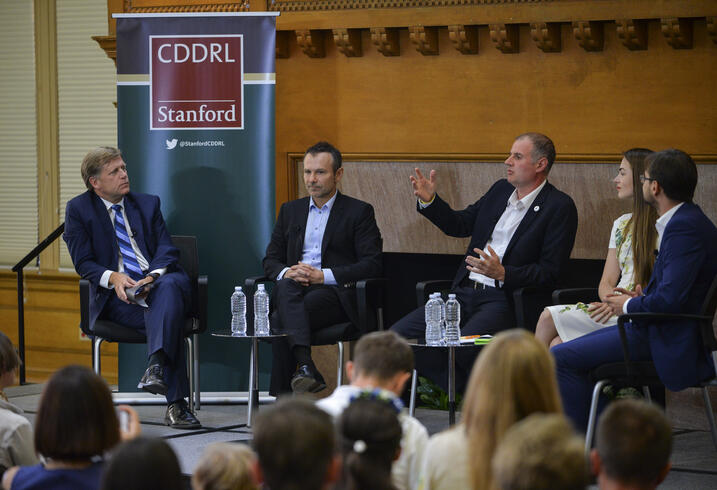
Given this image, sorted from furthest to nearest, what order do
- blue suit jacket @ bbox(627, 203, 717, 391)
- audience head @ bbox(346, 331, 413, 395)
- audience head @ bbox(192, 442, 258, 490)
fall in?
blue suit jacket @ bbox(627, 203, 717, 391), audience head @ bbox(346, 331, 413, 395), audience head @ bbox(192, 442, 258, 490)

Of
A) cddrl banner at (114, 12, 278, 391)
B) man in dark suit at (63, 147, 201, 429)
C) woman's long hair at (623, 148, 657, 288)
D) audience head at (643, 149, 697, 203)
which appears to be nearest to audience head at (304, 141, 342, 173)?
cddrl banner at (114, 12, 278, 391)

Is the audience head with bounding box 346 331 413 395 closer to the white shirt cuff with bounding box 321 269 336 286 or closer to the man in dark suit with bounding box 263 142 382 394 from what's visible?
the man in dark suit with bounding box 263 142 382 394

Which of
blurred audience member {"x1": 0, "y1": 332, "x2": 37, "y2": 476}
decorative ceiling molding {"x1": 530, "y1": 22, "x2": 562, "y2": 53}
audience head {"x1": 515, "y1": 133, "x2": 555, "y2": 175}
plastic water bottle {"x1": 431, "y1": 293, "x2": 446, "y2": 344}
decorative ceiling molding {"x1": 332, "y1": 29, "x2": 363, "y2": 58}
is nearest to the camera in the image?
blurred audience member {"x1": 0, "y1": 332, "x2": 37, "y2": 476}

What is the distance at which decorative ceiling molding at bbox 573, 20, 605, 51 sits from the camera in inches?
209

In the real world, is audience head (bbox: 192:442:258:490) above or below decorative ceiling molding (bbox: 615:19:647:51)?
below

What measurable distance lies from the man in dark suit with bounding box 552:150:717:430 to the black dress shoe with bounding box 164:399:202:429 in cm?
184

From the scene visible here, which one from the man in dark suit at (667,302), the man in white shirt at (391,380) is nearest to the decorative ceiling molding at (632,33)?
the man in dark suit at (667,302)

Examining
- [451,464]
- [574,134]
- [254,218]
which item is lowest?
[451,464]

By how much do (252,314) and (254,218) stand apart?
21.4 inches

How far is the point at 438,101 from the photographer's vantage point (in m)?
5.83

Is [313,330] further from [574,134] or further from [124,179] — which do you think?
[574,134]

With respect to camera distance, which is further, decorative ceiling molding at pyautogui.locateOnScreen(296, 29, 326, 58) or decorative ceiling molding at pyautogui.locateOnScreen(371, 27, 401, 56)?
decorative ceiling molding at pyautogui.locateOnScreen(296, 29, 326, 58)

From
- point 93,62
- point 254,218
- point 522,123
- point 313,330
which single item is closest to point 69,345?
point 93,62

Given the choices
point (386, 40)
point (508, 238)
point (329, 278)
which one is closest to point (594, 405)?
point (508, 238)
